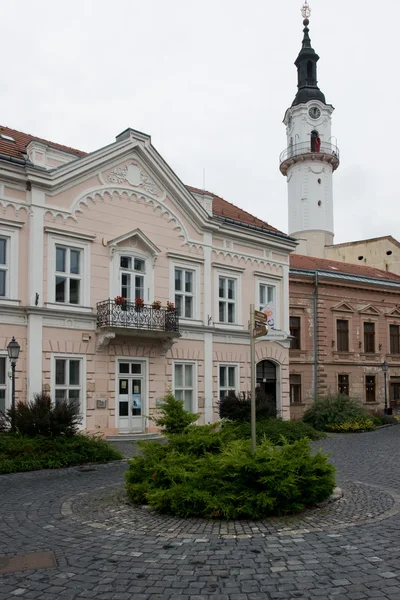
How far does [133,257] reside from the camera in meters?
21.2

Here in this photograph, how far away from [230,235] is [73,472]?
13.6 meters

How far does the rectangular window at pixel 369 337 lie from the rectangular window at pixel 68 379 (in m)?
19.5

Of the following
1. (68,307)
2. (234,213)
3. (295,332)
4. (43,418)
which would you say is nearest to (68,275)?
(68,307)

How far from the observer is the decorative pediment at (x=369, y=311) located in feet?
109

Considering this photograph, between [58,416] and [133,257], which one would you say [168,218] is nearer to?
[133,257]

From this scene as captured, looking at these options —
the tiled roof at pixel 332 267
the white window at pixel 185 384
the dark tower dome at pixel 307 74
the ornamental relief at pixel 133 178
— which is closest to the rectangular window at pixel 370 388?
the tiled roof at pixel 332 267

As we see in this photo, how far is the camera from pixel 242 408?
21469 millimetres

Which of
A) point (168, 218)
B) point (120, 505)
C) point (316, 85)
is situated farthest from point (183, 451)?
point (316, 85)

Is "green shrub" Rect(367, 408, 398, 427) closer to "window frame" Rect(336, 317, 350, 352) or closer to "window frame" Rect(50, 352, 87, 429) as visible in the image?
"window frame" Rect(336, 317, 350, 352)

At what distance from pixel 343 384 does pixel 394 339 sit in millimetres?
5384

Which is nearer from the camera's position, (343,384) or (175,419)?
(175,419)

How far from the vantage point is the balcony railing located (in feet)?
63.8

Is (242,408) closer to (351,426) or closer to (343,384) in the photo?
(351,426)

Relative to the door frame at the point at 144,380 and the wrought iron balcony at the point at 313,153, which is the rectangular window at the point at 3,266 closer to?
the door frame at the point at 144,380
